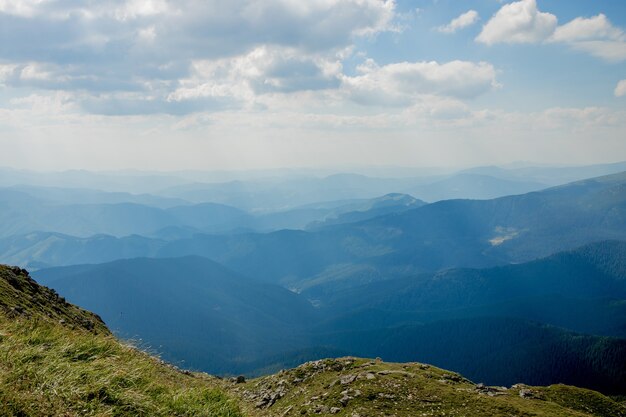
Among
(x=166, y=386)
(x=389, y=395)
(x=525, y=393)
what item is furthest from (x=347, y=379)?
(x=166, y=386)

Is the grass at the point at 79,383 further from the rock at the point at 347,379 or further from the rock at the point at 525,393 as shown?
the rock at the point at 525,393

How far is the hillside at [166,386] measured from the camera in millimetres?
8586

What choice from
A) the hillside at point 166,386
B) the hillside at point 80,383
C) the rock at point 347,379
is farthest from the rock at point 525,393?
the hillside at point 80,383

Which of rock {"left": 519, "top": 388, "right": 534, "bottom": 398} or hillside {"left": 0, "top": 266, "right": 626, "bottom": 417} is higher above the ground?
hillside {"left": 0, "top": 266, "right": 626, "bottom": 417}

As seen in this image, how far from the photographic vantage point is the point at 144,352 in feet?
51.7

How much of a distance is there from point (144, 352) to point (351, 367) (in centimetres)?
2327

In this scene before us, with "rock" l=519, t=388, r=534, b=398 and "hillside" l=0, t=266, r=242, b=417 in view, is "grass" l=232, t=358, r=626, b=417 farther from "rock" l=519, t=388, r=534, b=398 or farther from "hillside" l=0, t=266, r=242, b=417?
"hillside" l=0, t=266, r=242, b=417

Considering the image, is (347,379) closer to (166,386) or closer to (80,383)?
(166,386)

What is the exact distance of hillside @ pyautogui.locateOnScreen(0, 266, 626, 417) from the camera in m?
8.59

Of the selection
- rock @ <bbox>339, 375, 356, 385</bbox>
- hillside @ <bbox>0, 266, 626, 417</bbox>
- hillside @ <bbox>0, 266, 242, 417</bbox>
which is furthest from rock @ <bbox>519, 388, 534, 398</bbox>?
hillside @ <bbox>0, 266, 242, 417</bbox>

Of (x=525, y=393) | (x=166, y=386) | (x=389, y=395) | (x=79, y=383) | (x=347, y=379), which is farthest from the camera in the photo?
(x=525, y=393)

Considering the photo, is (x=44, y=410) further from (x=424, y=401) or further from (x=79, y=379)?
(x=424, y=401)

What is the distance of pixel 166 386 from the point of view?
11.0 meters

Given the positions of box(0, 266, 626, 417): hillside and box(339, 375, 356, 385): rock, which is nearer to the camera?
box(0, 266, 626, 417): hillside
